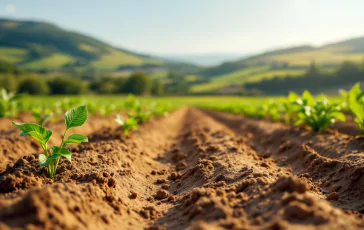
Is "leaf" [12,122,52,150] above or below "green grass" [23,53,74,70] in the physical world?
below

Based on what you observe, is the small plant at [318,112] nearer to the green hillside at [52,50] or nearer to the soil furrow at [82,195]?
the soil furrow at [82,195]

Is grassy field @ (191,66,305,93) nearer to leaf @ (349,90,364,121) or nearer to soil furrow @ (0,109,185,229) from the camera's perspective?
leaf @ (349,90,364,121)

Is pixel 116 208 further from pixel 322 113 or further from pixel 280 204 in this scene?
pixel 322 113

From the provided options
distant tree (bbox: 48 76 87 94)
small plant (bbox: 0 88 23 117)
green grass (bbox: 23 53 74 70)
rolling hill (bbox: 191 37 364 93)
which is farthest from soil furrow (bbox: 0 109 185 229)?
A: green grass (bbox: 23 53 74 70)

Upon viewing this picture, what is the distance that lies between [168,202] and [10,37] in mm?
115773

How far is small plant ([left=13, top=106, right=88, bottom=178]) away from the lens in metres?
2.93

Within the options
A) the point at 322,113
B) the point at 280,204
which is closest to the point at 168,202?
the point at 280,204

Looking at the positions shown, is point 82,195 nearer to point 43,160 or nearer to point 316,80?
point 43,160

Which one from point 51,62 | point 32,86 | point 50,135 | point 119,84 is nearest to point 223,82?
point 119,84

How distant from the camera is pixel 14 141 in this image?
211 inches

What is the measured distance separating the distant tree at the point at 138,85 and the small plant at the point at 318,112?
6341cm

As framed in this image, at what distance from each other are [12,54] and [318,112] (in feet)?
349

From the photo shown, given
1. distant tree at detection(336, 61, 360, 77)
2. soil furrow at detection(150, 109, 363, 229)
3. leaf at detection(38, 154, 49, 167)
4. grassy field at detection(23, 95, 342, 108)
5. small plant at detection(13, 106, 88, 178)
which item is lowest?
grassy field at detection(23, 95, 342, 108)

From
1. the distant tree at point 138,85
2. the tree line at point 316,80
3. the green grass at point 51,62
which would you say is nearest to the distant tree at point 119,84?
the distant tree at point 138,85
